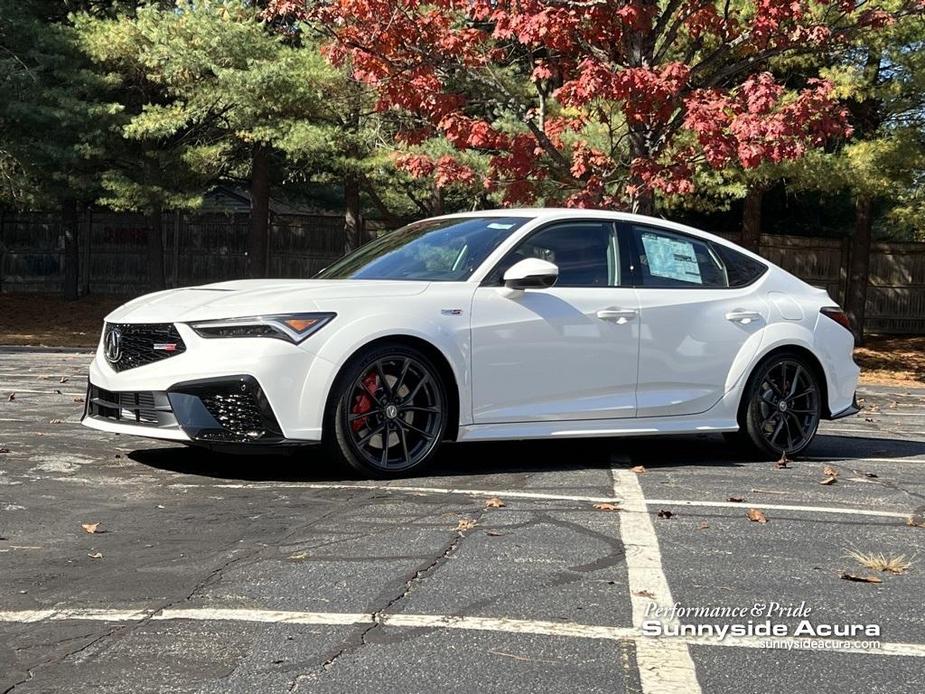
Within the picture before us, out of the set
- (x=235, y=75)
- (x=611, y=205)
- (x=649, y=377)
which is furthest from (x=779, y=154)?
(x=235, y=75)

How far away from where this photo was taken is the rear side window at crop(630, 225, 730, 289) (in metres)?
7.81

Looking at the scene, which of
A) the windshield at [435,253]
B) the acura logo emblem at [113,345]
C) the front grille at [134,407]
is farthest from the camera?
the windshield at [435,253]

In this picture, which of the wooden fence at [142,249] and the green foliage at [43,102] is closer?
the green foliage at [43,102]

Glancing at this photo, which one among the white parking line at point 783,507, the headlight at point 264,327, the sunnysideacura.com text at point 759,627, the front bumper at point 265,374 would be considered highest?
the headlight at point 264,327

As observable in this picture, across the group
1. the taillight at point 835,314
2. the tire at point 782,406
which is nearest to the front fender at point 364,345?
the tire at point 782,406

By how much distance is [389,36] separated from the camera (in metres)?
14.6

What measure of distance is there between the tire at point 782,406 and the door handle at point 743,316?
0.31 m

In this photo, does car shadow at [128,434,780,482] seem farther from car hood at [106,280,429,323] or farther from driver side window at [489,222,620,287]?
driver side window at [489,222,620,287]

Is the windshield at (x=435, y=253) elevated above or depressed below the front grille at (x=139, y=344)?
above

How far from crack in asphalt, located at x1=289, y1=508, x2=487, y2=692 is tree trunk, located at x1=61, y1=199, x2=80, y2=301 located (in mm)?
23520

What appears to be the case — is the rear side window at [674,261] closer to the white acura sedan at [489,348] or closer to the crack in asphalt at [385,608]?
the white acura sedan at [489,348]

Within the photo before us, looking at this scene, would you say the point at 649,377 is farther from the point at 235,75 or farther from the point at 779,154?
the point at 235,75

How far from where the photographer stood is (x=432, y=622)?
4031mm

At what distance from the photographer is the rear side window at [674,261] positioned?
308 inches
